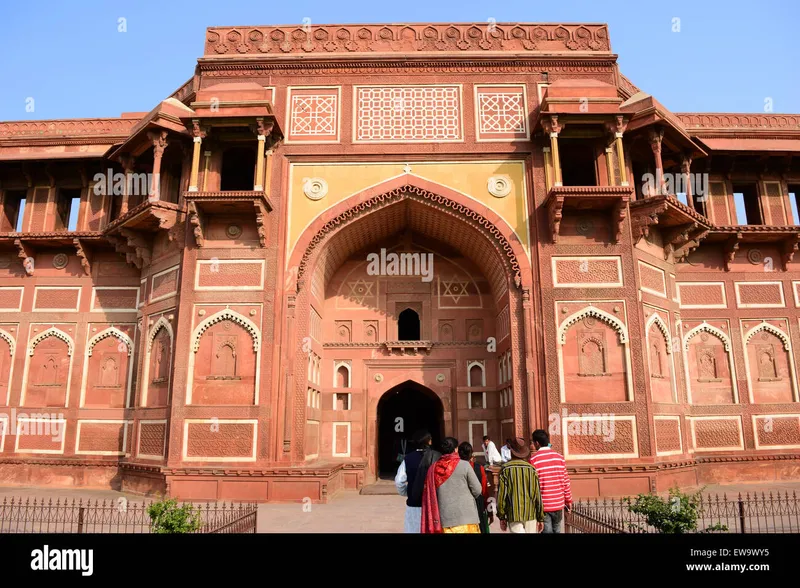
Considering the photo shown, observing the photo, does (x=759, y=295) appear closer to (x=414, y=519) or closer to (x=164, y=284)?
(x=414, y=519)

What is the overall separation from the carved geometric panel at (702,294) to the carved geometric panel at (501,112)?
5552mm

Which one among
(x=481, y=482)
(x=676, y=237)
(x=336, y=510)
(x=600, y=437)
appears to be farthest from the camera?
(x=676, y=237)

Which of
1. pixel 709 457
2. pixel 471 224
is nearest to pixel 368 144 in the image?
pixel 471 224

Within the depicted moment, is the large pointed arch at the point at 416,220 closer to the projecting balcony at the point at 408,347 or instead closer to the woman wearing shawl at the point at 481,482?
the projecting balcony at the point at 408,347

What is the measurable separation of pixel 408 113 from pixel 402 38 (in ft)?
6.49

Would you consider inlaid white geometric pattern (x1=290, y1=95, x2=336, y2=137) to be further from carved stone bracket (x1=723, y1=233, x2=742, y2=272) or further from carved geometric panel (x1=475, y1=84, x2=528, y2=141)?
carved stone bracket (x1=723, y1=233, x2=742, y2=272)

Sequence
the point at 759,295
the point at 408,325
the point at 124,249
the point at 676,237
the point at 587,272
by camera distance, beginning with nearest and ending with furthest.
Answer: the point at 587,272 < the point at 676,237 < the point at 124,249 < the point at 759,295 < the point at 408,325

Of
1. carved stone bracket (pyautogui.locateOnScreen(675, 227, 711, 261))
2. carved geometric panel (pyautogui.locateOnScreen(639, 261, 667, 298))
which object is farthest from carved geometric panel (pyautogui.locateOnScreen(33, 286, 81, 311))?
carved stone bracket (pyautogui.locateOnScreen(675, 227, 711, 261))

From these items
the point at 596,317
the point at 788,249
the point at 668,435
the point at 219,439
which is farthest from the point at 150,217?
the point at 788,249

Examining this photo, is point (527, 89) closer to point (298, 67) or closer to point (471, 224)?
point (471, 224)

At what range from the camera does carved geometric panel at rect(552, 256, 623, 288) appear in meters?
12.6

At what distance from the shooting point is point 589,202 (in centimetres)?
1265

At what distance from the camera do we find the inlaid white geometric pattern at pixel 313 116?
45.0 feet

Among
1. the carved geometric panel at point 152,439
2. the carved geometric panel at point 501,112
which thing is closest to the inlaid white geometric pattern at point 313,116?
the carved geometric panel at point 501,112
